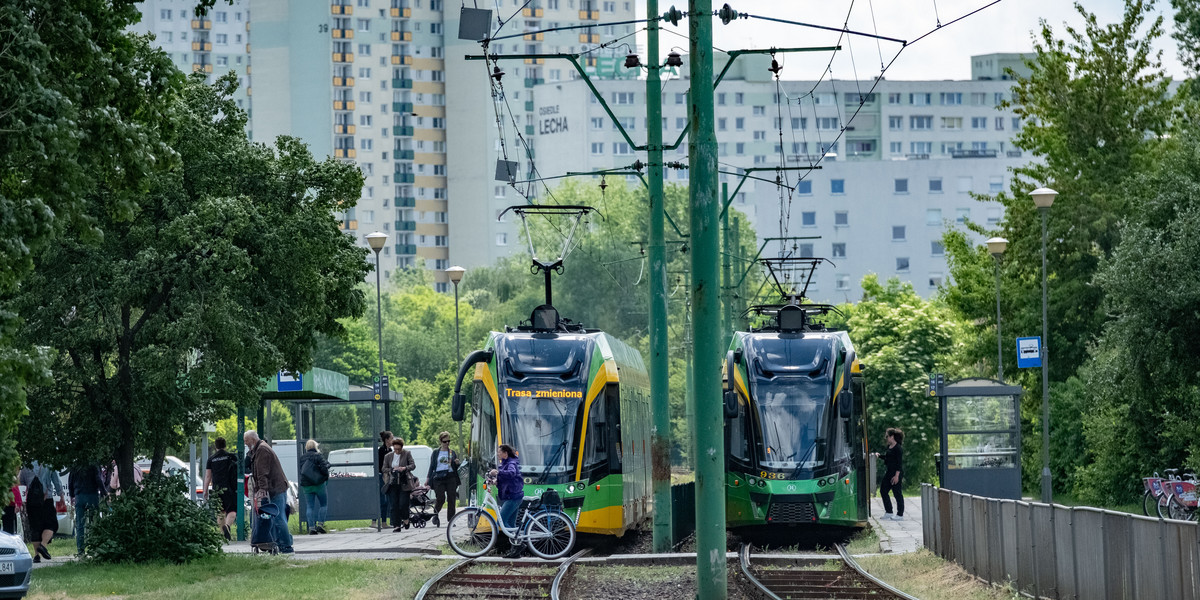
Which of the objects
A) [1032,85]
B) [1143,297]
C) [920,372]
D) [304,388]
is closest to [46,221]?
[304,388]

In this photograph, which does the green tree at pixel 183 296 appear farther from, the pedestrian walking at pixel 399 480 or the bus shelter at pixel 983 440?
the bus shelter at pixel 983 440

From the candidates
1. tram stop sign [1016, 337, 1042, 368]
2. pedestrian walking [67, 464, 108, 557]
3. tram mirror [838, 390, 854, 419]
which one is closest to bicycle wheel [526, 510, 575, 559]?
tram mirror [838, 390, 854, 419]

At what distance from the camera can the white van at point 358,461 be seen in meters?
29.6

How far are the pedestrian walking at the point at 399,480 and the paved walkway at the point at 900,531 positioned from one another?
26.4ft

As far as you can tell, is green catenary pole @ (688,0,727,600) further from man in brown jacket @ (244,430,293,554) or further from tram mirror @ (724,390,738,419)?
man in brown jacket @ (244,430,293,554)

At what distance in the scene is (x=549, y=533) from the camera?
20.7m

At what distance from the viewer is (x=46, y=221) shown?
1170 centimetres

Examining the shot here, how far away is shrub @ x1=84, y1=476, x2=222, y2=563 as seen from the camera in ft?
63.7

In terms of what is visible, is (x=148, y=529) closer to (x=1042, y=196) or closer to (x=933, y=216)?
(x=1042, y=196)

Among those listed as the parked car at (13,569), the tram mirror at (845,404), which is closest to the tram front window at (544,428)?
the tram mirror at (845,404)

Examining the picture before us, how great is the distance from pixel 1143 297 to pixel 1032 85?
13.6m

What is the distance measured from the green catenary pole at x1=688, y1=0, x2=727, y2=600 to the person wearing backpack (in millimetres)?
12544

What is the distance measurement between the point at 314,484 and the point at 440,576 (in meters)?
9.56

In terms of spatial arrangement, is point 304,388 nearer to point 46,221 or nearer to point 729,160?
point 46,221
